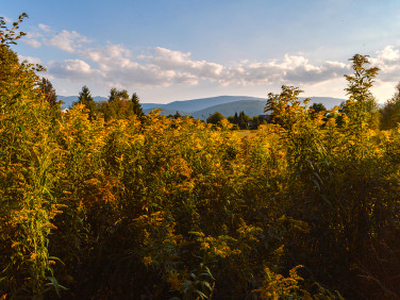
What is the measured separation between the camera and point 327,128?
3783 millimetres

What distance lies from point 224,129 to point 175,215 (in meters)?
3.07

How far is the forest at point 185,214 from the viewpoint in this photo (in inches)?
99.0

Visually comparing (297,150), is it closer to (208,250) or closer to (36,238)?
(208,250)

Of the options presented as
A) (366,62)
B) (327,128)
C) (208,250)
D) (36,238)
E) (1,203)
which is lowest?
(208,250)

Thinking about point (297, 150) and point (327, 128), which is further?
point (327, 128)

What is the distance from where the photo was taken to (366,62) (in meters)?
4.18

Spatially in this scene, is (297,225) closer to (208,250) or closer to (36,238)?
(208,250)

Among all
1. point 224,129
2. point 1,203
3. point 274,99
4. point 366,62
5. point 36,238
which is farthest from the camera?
point 224,129

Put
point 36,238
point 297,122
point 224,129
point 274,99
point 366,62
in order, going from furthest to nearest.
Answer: point 224,129 → point 366,62 → point 274,99 → point 297,122 → point 36,238

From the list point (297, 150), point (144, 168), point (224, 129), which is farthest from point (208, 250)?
point (224, 129)

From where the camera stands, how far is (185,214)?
341 cm

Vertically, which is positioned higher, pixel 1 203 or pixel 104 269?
pixel 1 203

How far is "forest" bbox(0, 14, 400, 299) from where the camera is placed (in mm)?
2516

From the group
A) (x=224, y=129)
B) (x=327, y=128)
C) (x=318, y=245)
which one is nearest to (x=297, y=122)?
(x=327, y=128)
